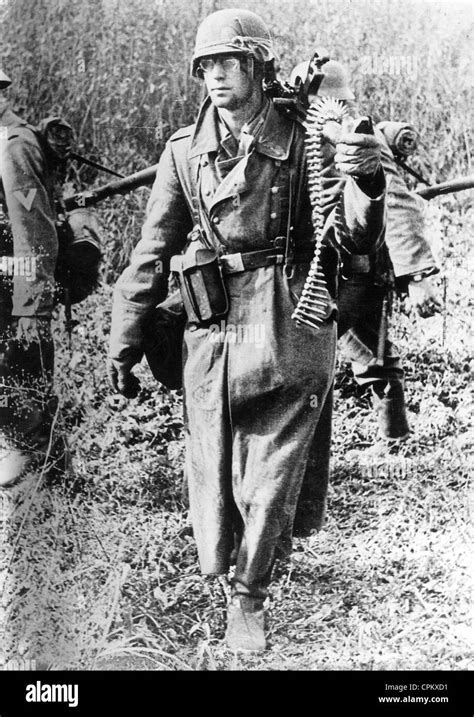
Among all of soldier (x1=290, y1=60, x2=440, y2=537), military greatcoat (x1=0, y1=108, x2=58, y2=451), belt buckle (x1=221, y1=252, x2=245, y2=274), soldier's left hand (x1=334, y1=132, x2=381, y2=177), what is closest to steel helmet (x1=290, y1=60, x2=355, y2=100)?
soldier (x1=290, y1=60, x2=440, y2=537)

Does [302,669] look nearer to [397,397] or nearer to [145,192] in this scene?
[397,397]

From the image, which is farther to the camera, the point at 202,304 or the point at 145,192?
the point at 145,192

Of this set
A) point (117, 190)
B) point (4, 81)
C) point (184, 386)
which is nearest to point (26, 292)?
point (117, 190)

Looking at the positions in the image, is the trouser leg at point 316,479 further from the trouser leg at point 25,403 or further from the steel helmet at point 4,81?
the steel helmet at point 4,81

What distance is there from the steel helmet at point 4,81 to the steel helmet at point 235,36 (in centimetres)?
92

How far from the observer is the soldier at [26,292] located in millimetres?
5832

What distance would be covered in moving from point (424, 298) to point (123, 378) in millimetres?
1419

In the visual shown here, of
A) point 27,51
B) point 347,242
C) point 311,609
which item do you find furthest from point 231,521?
point 27,51

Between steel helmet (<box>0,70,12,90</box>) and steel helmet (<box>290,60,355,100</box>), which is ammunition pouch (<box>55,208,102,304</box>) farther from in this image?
steel helmet (<box>290,60,355,100</box>)

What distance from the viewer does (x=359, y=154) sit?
196 inches

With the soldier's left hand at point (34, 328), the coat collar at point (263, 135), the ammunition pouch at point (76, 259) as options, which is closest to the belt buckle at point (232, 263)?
the coat collar at point (263, 135)

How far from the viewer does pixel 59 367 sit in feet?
19.3

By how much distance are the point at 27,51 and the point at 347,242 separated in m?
1.79

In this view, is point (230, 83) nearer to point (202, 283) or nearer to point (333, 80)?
point (333, 80)
